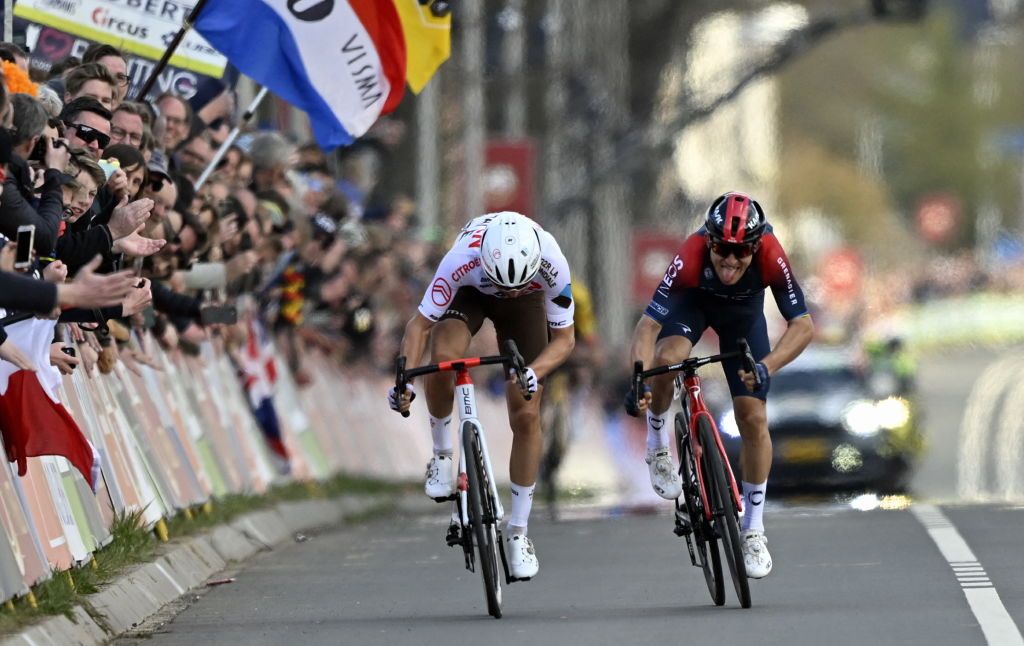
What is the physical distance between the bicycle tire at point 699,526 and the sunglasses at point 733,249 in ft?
2.66

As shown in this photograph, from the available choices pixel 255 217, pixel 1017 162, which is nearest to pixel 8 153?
pixel 255 217

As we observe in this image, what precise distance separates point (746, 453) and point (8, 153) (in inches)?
183

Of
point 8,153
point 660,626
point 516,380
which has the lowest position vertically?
point 660,626

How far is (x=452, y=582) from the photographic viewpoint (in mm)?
13625

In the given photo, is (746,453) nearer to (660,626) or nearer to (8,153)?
(660,626)

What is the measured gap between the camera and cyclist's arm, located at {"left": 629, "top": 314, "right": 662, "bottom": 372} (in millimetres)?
12852

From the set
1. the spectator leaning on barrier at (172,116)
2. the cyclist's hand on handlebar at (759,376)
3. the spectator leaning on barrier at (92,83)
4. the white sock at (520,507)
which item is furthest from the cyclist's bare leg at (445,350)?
the spectator leaning on barrier at (172,116)

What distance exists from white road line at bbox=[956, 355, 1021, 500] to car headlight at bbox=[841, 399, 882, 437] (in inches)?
49.7

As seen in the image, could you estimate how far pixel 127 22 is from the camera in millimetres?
16344

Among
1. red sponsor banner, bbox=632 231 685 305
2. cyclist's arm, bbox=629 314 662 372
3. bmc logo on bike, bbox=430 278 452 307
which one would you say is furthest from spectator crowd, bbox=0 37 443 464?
red sponsor banner, bbox=632 231 685 305

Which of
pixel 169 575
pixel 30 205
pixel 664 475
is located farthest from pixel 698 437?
pixel 30 205

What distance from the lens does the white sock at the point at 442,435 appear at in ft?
41.4

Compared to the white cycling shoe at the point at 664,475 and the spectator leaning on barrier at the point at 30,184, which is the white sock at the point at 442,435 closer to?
the white cycling shoe at the point at 664,475

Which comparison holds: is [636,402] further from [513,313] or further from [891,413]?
[891,413]
